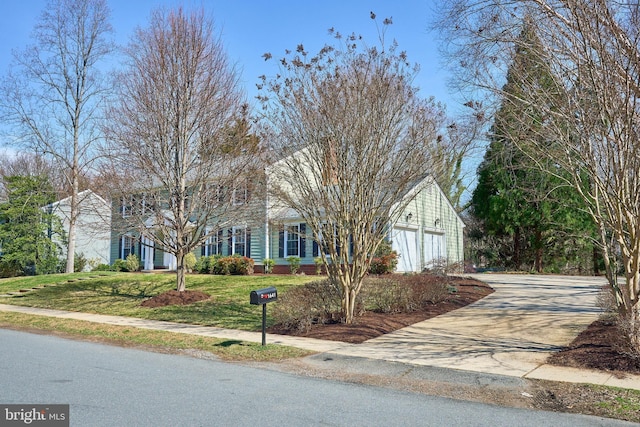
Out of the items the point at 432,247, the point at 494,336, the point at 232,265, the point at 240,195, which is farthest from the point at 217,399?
the point at 432,247

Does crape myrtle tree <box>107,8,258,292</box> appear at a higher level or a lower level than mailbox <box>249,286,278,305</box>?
higher

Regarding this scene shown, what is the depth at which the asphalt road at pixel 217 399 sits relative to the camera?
5.46 metres

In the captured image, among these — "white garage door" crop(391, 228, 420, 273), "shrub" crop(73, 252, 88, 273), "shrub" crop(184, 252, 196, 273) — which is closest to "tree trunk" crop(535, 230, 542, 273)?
"white garage door" crop(391, 228, 420, 273)

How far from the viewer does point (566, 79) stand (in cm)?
887

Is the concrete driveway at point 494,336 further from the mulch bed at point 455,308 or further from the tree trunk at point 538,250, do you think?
the tree trunk at point 538,250

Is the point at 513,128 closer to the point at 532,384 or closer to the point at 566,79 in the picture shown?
the point at 566,79

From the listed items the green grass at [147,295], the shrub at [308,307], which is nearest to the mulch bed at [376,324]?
the shrub at [308,307]

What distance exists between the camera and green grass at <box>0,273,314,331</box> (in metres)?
14.7

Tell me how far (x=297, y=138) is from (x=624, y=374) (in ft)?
26.1

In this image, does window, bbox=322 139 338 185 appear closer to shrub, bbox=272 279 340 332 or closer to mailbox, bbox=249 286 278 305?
shrub, bbox=272 279 340 332

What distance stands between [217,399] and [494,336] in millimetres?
6396

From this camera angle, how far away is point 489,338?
10383mm

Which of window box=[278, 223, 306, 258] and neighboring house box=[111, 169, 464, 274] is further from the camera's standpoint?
window box=[278, 223, 306, 258]

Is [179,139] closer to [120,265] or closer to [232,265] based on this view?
[232,265]
